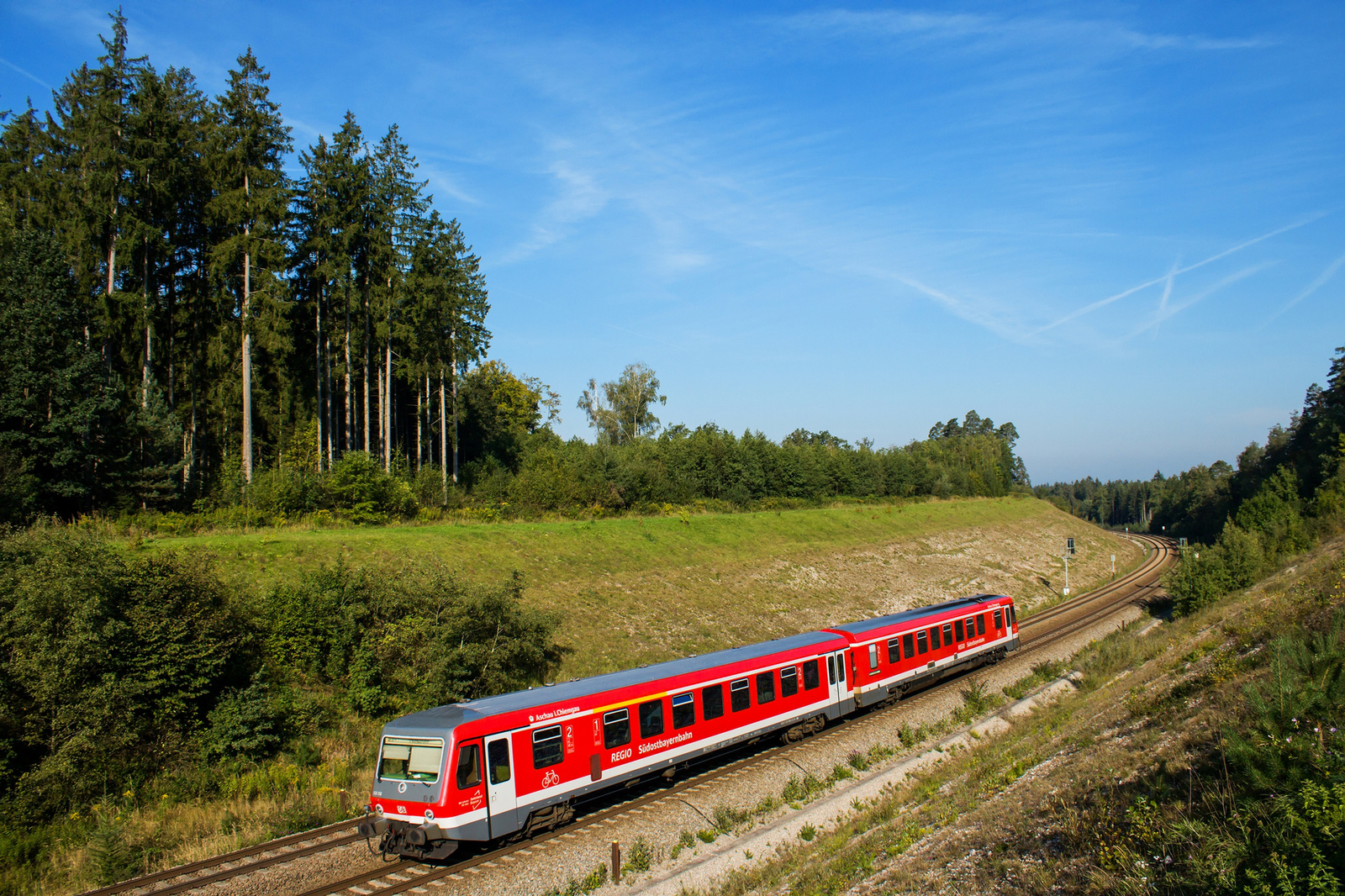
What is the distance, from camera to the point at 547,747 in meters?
14.1

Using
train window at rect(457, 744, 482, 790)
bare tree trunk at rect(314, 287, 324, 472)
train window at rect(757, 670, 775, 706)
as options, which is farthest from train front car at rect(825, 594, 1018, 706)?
bare tree trunk at rect(314, 287, 324, 472)

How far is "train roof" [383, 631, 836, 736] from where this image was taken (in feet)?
44.3

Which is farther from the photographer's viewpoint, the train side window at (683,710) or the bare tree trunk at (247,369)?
the bare tree trunk at (247,369)

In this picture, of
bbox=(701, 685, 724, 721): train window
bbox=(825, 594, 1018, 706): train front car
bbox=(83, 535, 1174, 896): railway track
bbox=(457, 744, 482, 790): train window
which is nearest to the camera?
bbox=(83, 535, 1174, 896): railway track

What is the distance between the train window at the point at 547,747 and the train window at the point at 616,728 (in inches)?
44.0

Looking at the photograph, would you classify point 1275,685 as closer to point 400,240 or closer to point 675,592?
point 675,592

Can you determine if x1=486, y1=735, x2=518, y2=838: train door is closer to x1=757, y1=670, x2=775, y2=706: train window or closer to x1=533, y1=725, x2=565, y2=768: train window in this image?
x1=533, y1=725, x2=565, y2=768: train window

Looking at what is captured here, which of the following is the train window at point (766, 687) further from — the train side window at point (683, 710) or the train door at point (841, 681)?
the train door at point (841, 681)

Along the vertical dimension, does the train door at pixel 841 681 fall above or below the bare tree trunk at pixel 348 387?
below

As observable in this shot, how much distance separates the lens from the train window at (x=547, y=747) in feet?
45.5

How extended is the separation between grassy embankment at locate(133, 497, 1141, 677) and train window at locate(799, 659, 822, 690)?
28.9 feet

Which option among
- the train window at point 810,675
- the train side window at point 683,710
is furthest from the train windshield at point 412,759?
the train window at point 810,675

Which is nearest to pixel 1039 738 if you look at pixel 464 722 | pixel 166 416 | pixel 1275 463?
pixel 464 722

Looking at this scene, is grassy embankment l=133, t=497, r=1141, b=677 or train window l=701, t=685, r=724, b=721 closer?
train window l=701, t=685, r=724, b=721
